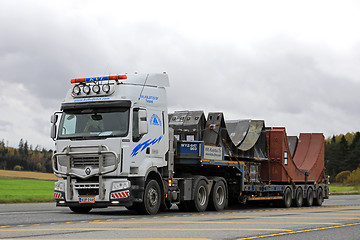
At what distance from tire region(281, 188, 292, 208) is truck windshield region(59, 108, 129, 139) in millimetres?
10644

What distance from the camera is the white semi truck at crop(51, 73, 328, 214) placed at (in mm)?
16625

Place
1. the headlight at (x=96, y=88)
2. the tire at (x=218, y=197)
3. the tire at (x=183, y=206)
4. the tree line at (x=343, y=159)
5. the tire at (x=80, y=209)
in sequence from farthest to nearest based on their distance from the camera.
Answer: the tree line at (x=343, y=159), the tire at (x=218, y=197), the tire at (x=183, y=206), the tire at (x=80, y=209), the headlight at (x=96, y=88)

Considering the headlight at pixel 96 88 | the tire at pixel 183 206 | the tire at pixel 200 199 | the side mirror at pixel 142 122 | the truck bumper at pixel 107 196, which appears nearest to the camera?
the truck bumper at pixel 107 196

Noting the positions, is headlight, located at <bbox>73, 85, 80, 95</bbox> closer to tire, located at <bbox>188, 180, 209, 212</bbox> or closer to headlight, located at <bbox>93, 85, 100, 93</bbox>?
headlight, located at <bbox>93, 85, 100, 93</bbox>

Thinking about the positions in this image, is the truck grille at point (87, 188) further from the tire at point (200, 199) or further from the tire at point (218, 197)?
the tire at point (218, 197)

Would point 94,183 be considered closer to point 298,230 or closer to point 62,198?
point 62,198

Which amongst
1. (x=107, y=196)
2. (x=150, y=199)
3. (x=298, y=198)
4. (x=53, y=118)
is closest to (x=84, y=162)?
(x=107, y=196)

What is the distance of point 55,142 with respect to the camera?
1736cm

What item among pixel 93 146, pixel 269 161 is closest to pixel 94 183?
pixel 93 146

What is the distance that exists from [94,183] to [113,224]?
353cm

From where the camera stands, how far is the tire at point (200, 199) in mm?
19453

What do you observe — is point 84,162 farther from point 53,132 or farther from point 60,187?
point 53,132

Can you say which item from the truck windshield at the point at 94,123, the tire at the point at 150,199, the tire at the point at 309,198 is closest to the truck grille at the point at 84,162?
the truck windshield at the point at 94,123

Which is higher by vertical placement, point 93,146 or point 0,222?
point 93,146
